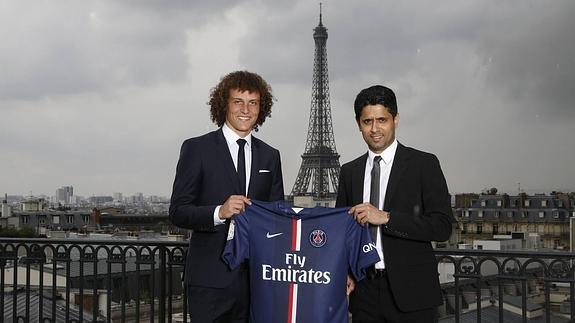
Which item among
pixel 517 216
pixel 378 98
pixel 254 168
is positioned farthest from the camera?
pixel 517 216

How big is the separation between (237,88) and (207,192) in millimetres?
486

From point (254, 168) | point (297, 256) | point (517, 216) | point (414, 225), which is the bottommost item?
point (517, 216)

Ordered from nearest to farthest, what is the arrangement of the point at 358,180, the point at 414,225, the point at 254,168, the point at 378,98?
the point at 414,225, the point at 378,98, the point at 358,180, the point at 254,168

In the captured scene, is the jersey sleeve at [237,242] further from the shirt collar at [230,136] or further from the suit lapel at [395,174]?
the suit lapel at [395,174]

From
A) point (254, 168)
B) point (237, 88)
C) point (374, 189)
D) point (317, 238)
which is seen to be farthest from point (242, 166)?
point (374, 189)

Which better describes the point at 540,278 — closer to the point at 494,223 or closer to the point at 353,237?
the point at 353,237

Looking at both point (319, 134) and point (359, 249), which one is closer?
point (359, 249)

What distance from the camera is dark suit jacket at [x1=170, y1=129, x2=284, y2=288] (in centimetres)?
276

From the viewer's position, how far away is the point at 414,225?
8.36ft

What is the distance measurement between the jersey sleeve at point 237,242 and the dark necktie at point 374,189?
540mm

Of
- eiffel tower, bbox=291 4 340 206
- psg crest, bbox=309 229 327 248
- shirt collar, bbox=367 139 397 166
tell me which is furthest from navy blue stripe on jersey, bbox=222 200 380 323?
eiffel tower, bbox=291 4 340 206

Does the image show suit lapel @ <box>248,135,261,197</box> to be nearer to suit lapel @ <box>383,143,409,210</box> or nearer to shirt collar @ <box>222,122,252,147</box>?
shirt collar @ <box>222,122,252,147</box>

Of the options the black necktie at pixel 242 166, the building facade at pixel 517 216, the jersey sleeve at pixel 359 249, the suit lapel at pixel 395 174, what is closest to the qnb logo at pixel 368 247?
the jersey sleeve at pixel 359 249

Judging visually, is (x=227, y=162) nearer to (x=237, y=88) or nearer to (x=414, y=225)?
(x=237, y=88)
